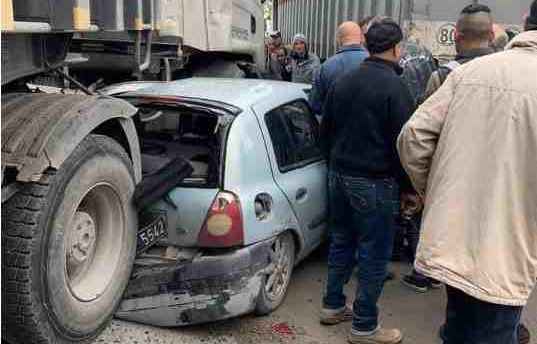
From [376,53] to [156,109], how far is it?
1.30 metres

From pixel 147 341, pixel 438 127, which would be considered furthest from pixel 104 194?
pixel 438 127

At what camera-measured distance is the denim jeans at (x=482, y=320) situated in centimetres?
233

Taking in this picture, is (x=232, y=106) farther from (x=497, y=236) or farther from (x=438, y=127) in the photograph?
(x=497, y=236)

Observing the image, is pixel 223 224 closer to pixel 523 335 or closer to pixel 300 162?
pixel 300 162

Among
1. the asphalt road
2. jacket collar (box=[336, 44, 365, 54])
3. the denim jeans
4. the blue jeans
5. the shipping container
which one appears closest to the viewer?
the denim jeans

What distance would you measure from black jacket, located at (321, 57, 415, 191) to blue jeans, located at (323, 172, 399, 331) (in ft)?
0.27

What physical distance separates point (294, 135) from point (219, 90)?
59cm

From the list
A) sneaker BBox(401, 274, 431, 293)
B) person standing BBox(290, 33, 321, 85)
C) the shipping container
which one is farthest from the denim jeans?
person standing BBox(290, 33, 321, 85)

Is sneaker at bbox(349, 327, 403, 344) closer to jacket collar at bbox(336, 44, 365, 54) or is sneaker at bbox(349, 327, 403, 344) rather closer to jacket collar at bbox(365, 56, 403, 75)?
jacket collar at bbox(365, 56, 403, 75)

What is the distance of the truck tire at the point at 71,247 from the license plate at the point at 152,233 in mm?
110

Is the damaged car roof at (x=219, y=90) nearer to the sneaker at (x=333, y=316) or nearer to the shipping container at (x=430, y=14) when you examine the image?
the sneaker at (x=333, y=316)

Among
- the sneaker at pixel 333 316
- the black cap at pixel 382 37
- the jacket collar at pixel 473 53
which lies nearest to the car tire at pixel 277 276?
the sneaker at pixel 333 316

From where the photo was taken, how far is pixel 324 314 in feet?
13.0

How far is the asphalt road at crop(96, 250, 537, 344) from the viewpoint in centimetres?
339
